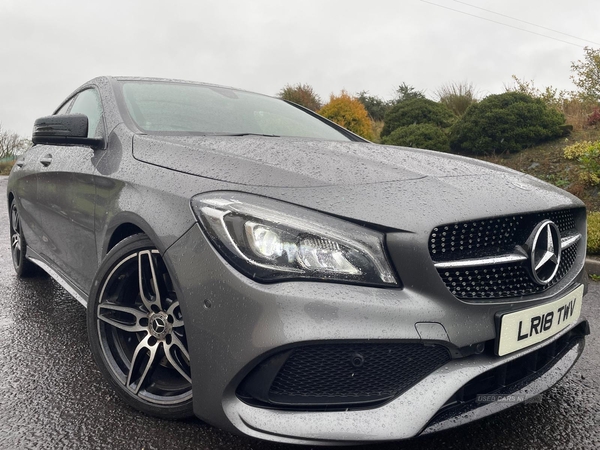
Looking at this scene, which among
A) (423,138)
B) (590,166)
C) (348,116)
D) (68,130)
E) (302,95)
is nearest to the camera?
(68,130)

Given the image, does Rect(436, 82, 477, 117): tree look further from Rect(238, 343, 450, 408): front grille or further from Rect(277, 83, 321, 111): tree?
Rect(238, 343, 450, 408): front grille

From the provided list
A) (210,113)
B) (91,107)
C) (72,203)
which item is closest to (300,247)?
(210,113)

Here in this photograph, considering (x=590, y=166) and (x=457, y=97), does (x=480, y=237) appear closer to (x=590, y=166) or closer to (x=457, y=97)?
(x=590, y=166)

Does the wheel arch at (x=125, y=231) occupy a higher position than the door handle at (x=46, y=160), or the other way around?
the door handle at (x=46, y=160)

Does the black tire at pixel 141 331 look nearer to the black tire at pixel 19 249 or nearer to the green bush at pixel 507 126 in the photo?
the black tire at pixel 19 249

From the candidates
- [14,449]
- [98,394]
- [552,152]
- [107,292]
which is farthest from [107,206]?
[552,152]

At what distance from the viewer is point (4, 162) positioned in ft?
145

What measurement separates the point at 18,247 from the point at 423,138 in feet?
24.1

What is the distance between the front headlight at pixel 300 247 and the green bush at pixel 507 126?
8.45 meters

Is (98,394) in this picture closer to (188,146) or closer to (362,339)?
(188,146)

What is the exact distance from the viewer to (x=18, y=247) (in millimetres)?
4156

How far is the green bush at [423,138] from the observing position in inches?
376

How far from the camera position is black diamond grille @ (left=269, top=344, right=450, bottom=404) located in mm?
1420

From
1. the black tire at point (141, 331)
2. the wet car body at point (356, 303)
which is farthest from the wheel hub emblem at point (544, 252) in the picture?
the black tire at point (141, 331)
